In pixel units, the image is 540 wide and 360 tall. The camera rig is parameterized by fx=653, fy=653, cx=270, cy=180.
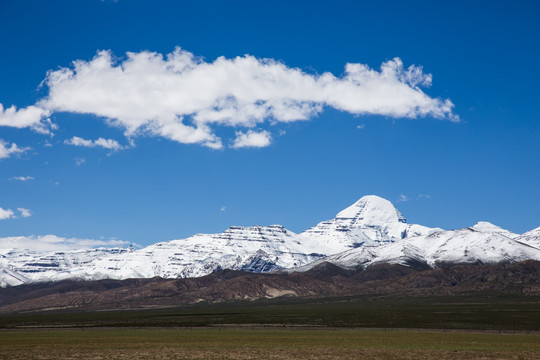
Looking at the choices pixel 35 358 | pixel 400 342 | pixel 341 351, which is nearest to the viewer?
pixel 35 358

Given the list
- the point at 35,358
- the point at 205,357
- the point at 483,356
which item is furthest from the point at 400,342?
the point at 35,358

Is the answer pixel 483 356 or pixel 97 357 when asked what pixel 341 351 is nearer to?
pixel 483 356

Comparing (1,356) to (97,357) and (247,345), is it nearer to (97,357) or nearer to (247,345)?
(97,357)

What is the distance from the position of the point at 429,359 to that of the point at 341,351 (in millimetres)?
9760

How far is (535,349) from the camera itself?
68875mm

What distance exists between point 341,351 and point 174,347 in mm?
19109

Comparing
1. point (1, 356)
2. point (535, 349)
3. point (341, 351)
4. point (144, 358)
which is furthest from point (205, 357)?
point (535, 349)

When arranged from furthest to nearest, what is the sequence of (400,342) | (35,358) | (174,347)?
(400,342)
(174,347)
(35,358)

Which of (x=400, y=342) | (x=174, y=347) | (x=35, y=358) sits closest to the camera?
(x=35, y=358)

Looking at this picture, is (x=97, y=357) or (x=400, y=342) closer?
(x=97, y=357)

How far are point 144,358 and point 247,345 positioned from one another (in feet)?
61.4

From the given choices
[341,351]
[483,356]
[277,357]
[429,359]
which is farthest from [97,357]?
[483,356]

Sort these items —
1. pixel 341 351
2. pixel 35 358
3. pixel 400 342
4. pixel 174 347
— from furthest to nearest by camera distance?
pixel 400 342, pixel 174 347, pixel 341 351, pixel 35 358

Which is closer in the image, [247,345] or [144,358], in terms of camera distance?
[144,358]
